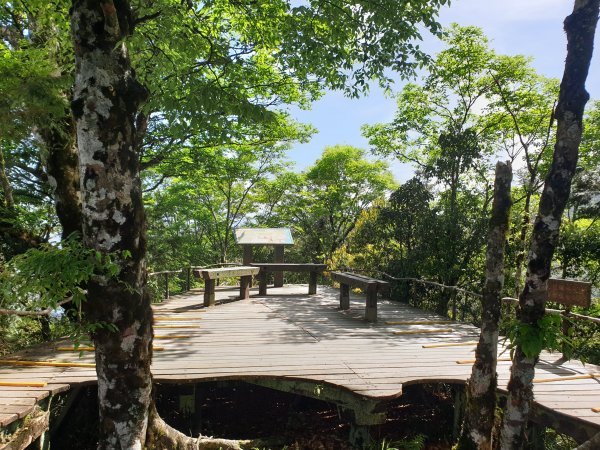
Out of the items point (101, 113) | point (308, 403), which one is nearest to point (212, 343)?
point (308, 403)

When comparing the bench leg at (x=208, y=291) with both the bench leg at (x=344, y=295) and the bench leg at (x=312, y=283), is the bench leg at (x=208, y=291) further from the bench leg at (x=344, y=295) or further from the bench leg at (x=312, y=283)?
the bench leg at (x=312, y=283)

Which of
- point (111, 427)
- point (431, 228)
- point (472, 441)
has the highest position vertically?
point (431, 228)

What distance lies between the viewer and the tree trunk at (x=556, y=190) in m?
3.03

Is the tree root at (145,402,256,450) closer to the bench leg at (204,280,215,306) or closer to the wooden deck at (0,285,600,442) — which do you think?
the wooden deck at (0,285,600,442)

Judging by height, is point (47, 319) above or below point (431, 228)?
below

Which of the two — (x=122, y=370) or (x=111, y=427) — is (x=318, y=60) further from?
(x=111, y=427)

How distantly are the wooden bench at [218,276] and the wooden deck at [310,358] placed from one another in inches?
27.5

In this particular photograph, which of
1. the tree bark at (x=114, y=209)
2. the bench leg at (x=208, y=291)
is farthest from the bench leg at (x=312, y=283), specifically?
the tree bark at (x=114, y=209)

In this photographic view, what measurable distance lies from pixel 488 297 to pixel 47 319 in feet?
29.6

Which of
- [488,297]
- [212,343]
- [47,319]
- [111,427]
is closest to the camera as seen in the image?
[111,427]

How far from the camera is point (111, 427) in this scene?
335cm

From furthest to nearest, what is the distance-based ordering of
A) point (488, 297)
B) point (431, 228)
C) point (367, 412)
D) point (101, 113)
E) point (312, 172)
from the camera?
point (312, 172) → point (431, 228) → point (367, 412) → point (488, 297) → point (101, 113)

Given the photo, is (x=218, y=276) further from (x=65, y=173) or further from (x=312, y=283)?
(x=65, y=173)

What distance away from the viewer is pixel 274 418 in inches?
270
